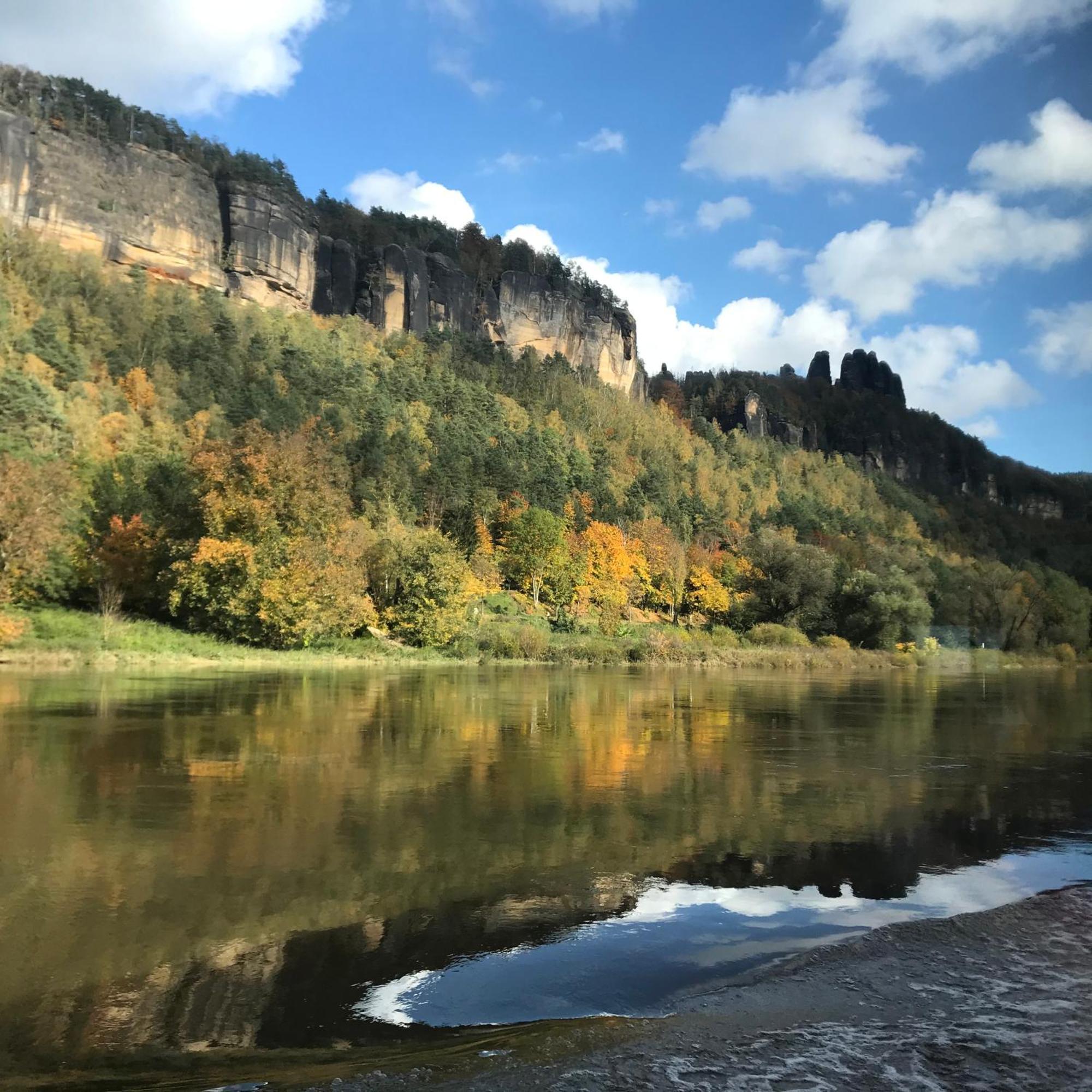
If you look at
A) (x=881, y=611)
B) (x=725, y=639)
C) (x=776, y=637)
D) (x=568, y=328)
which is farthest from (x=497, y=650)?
(x=568, y=328)

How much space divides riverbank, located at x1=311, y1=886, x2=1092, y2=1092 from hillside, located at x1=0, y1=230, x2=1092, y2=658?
1356 inches

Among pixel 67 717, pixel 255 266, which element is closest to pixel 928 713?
pixel 67 717

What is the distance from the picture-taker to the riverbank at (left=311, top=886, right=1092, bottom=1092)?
11.9 feet

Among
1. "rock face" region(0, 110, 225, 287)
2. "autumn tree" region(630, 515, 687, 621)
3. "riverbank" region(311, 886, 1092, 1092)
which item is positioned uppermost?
"rock face" region(0, 110, 225, 287)

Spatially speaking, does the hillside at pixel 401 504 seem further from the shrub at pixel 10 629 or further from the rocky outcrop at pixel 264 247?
the rocky outcrop at pixel 264 247

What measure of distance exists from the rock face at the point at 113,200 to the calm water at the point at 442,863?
374 feet

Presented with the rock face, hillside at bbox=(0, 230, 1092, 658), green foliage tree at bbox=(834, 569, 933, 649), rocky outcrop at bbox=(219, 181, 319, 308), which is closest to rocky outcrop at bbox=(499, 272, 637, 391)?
hillside at bbox=(0, 230, 1092, 658)

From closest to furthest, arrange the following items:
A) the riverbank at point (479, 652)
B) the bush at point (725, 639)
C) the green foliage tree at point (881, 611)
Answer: the riverbank at point (479, 652), the bush at point (725, 639), the green foliage tree at point (881, 611)

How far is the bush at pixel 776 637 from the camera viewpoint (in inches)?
2625

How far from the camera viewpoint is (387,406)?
98812 millimetres

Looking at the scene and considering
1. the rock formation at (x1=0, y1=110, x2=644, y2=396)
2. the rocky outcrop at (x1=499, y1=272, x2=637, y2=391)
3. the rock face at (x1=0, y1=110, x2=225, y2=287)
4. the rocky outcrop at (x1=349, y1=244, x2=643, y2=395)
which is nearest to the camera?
the rock face at (x1=0, y1=110, x2=225, y2=287)

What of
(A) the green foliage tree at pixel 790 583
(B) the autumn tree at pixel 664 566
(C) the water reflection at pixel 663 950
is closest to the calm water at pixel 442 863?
(C) the water reflection at pixel 663 950

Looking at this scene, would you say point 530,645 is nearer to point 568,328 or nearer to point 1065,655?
point 1065,655

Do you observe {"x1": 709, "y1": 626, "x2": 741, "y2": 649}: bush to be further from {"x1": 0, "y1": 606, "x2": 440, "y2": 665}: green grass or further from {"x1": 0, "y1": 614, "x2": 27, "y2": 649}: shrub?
{"x1": 0, "y1": 614, "x2": 27, "y2": 649}: shrub
